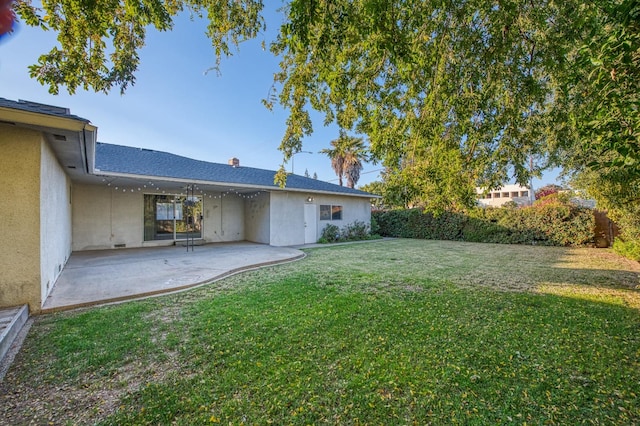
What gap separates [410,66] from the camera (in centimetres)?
311

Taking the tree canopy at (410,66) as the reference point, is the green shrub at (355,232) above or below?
below

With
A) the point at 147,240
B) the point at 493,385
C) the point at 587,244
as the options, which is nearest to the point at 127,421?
the point at 493,385

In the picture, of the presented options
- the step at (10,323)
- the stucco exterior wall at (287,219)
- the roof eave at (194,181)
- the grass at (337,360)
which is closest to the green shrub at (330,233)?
the stucco exterior wall at (287,219)

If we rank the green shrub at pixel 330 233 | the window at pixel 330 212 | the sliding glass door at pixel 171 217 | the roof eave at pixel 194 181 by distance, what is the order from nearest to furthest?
the roof eave at pixel 194 181 → the sliding glass door at pixel 171 217 → the green shrub at pixel 330 233 → the window at pixel 330 212

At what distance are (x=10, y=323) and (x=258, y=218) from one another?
1001 centimetres

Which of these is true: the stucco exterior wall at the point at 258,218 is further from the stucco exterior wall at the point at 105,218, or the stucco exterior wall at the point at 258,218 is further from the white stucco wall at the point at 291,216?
the stucco exterior wall at the point at 105,218

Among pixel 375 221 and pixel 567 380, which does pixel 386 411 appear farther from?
pixel 375 221

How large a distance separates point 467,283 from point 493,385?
3.92m

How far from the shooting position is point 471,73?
13.2 ft

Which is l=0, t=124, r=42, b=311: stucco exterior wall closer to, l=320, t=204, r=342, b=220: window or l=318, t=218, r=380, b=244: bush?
l=318, t=218, r=380, b=244: bush

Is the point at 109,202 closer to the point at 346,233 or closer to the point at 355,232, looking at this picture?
the point at 346,233

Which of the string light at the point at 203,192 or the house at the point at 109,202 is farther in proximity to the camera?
the string light at the point at 203,192

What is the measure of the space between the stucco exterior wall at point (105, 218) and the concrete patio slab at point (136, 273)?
94 cm

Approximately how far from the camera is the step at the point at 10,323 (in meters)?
3.01
